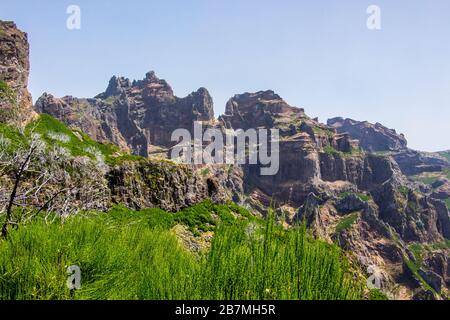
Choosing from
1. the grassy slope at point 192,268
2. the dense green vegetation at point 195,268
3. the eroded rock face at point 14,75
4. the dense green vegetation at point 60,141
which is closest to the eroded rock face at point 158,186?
the dense green vegetation at point 60,141

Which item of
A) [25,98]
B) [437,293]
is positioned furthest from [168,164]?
[437,293]

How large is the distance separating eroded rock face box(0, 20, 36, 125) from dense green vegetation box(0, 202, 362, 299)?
124 feet

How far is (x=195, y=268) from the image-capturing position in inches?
272

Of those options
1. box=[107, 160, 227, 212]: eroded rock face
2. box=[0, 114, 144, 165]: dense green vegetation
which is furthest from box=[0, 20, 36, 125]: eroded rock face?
box=[107, 160, 227, 212]: eroded rock face

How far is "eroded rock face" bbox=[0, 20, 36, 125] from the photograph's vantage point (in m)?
44.3

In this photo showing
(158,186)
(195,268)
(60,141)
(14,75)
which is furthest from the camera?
(14,75)

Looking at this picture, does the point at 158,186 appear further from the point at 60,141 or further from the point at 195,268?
the point at 195,268

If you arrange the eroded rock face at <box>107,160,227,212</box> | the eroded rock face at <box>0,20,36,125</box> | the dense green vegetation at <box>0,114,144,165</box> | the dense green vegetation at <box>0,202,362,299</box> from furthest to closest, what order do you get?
the eroded rock face at <box>0,20,36,125</box> → the eroded rock face at <box>107,160,227,212</box> → the dense green vegetation at <box>0,114,144,165</box> → the dense green vegetation at <box>0,202,362,299</box>

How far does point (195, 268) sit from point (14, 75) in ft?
222

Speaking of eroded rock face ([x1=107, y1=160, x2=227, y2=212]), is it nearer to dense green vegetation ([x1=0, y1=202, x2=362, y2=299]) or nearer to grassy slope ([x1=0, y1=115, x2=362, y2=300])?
grassy slope ([x1=0, y1=115, x2=362, y2=300])

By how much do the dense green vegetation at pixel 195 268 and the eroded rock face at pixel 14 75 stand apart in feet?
124

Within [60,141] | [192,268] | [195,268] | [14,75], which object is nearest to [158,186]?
[60,141]

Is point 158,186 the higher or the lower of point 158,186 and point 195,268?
the higher

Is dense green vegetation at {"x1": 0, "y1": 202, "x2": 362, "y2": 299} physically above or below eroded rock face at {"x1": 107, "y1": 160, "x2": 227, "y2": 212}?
below
